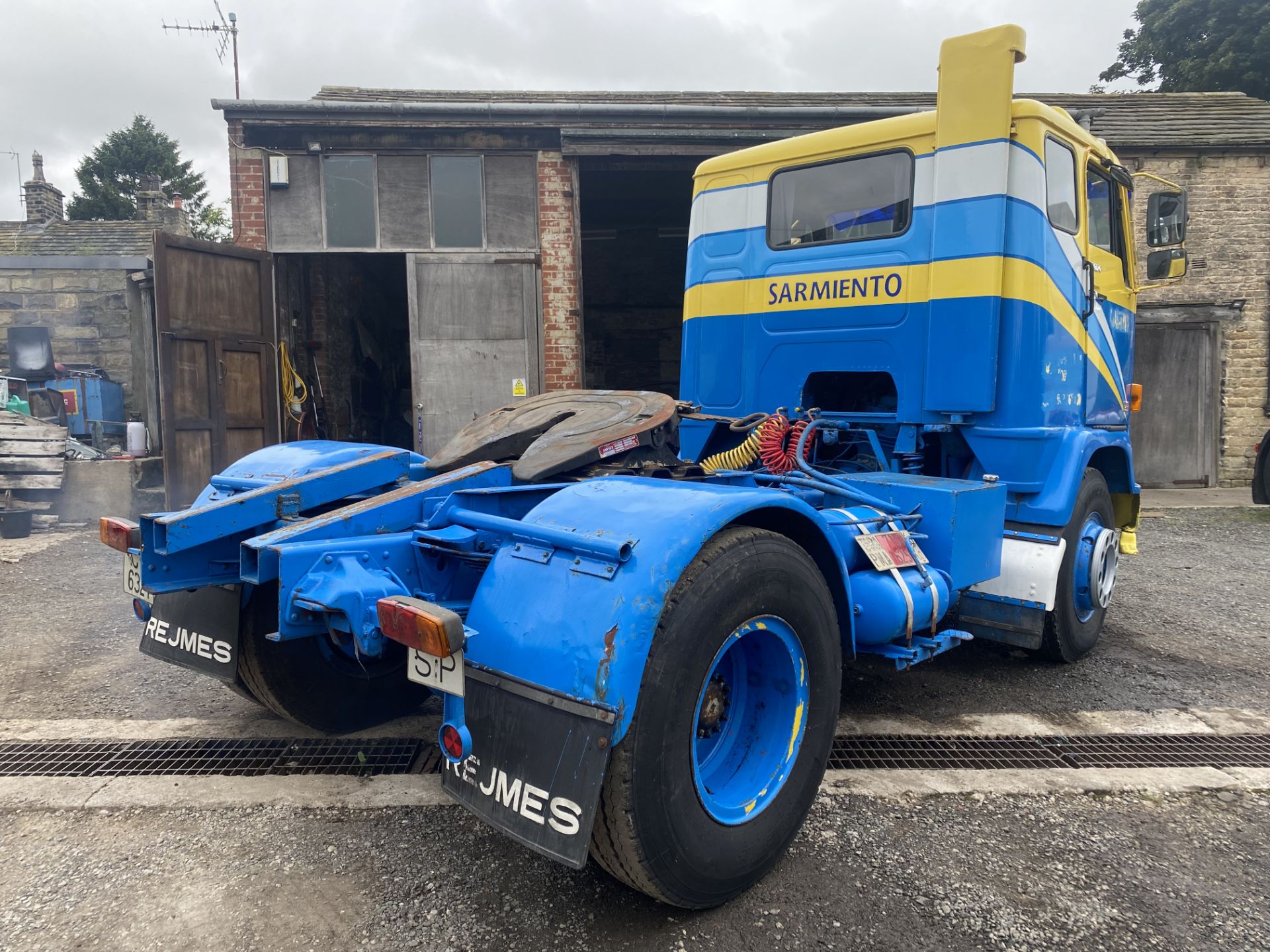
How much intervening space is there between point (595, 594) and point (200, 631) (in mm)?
1772

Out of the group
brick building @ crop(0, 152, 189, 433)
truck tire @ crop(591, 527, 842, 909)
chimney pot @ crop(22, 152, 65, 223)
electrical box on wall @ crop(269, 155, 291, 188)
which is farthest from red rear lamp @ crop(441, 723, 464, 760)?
chimney pot @ crop(22, 152, 65, 223)

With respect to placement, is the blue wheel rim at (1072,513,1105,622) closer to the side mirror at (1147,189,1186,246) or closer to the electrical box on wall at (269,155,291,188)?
the side mirror at (1147,189,1186,246)

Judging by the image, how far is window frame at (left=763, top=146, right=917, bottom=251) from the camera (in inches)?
165

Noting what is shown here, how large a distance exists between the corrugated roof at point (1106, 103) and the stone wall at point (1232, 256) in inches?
11.4

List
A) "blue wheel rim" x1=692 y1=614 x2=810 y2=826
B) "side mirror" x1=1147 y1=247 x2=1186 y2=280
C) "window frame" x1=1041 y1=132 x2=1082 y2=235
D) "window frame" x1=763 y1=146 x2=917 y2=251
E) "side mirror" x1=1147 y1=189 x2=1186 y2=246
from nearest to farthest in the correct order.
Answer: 1. "blue wheel rim" x1=692 y1=614 x2=810 y2=826
2. "window frame" x1=1041 y1=132 x2=1082 y2=235
3. "window frame" x1=763 y1=146 x2=917 y2=251
4. "side mirror" x1=1147 y1=189 x2=1186 y2=246
5. "side mirror" x1=1147 y1=247 x2=1186 y2=280

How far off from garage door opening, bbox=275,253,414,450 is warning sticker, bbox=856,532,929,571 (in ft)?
28.3

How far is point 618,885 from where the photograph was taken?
92.9 inches

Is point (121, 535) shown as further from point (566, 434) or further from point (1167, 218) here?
point (1167, 218)

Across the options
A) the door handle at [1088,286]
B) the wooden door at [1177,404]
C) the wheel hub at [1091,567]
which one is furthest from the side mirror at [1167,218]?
the wooden door at [1177,404]

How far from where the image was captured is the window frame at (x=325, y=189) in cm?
962

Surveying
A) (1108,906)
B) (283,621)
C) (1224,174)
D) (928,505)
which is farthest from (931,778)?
(1224,174)

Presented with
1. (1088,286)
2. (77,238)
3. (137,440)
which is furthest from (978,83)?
(77,238)

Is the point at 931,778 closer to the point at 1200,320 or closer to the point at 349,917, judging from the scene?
the point at 349,917

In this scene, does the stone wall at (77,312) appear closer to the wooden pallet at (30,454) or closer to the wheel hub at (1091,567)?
the wooden pallet at (30,454)
